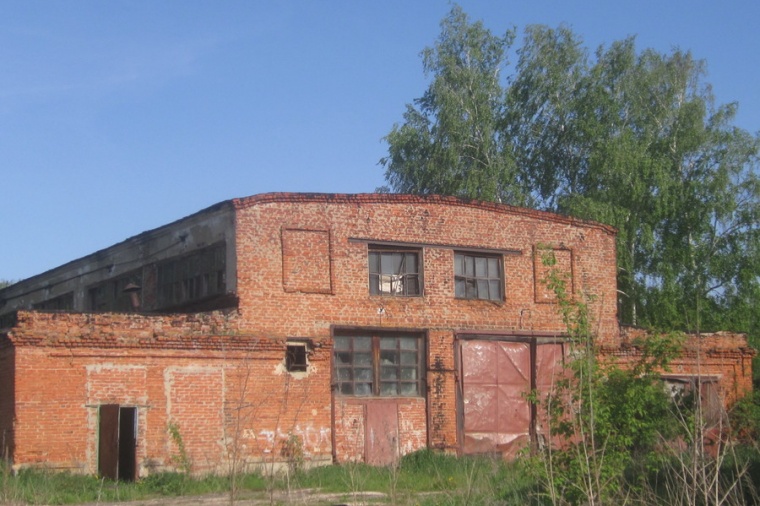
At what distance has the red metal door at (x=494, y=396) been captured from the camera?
24891 millimetres

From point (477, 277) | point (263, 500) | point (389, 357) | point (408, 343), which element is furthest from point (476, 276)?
point (263, 500)

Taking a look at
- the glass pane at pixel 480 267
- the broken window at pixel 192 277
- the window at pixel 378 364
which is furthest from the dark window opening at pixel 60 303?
the glass pane at pixel 480 267

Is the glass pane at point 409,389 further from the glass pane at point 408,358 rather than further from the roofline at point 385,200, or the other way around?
the roofline at point 385,200

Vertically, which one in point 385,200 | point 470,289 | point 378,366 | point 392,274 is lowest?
point 378,366

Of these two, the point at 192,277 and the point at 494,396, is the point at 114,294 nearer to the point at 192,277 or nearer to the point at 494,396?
the point at 192,277

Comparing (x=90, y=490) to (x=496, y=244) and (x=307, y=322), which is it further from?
(x=496, y=244)

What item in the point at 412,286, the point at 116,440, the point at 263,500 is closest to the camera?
the point at 263,500

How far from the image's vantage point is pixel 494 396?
82.7ft

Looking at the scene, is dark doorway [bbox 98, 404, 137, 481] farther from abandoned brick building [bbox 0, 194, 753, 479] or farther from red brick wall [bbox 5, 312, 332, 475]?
red brick wall [bbox 5, 312, 332, 475]

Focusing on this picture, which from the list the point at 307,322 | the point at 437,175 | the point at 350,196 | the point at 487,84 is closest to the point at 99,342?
the point at 307,322

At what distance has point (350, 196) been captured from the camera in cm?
Result: 2439

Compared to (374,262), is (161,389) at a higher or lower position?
lower

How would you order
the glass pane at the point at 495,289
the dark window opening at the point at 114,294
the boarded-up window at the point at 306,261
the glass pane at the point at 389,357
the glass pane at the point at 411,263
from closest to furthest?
the boarded-up window at the point at 306,261, the glass pane at the point at 389,357, the glass pane at the point at 411,263, the glass pane at the point at 495,289, the dark window opening at the point at 114,294

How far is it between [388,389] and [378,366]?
58 cm
